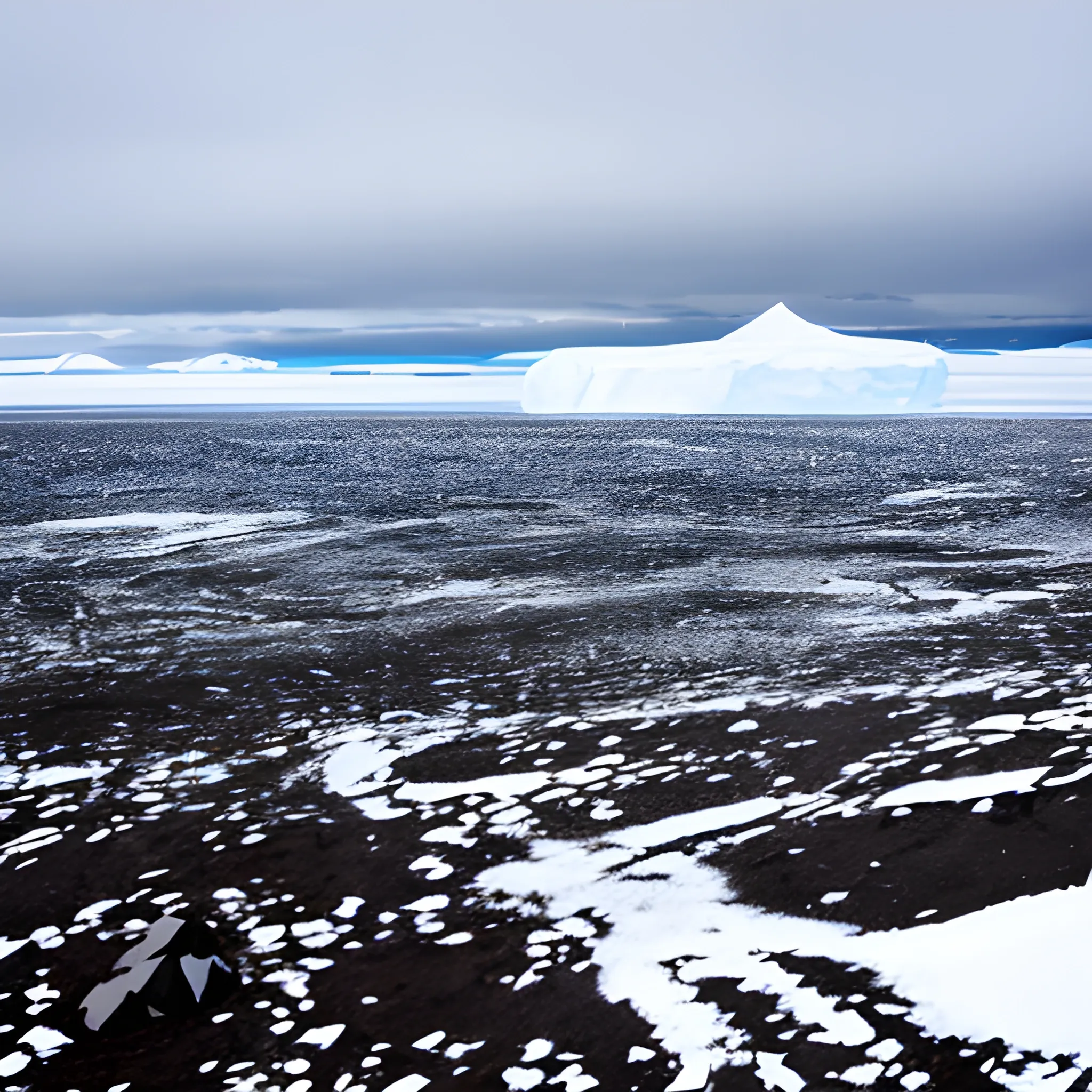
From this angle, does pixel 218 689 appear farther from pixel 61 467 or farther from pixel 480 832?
pixel 61 467

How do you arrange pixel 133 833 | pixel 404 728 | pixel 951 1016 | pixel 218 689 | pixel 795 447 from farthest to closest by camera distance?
pixel 795 447, pixel 218 689, pixel 404 728, pixel 133 833, pixel 951 1016

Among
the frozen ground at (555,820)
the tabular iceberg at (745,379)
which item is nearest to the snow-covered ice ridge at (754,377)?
the tabular iceberg at (745,379)

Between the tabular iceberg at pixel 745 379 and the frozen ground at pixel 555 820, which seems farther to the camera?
the tabular iceberg at pixel 745 379

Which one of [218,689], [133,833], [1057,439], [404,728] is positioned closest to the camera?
[133,833]

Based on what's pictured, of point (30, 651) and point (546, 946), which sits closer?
point (546, 946)

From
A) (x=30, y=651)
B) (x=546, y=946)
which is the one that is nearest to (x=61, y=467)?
(x=30, y=651)

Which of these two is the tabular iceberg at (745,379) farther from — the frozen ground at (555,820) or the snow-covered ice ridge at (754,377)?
the frozen ground at (555,820)
